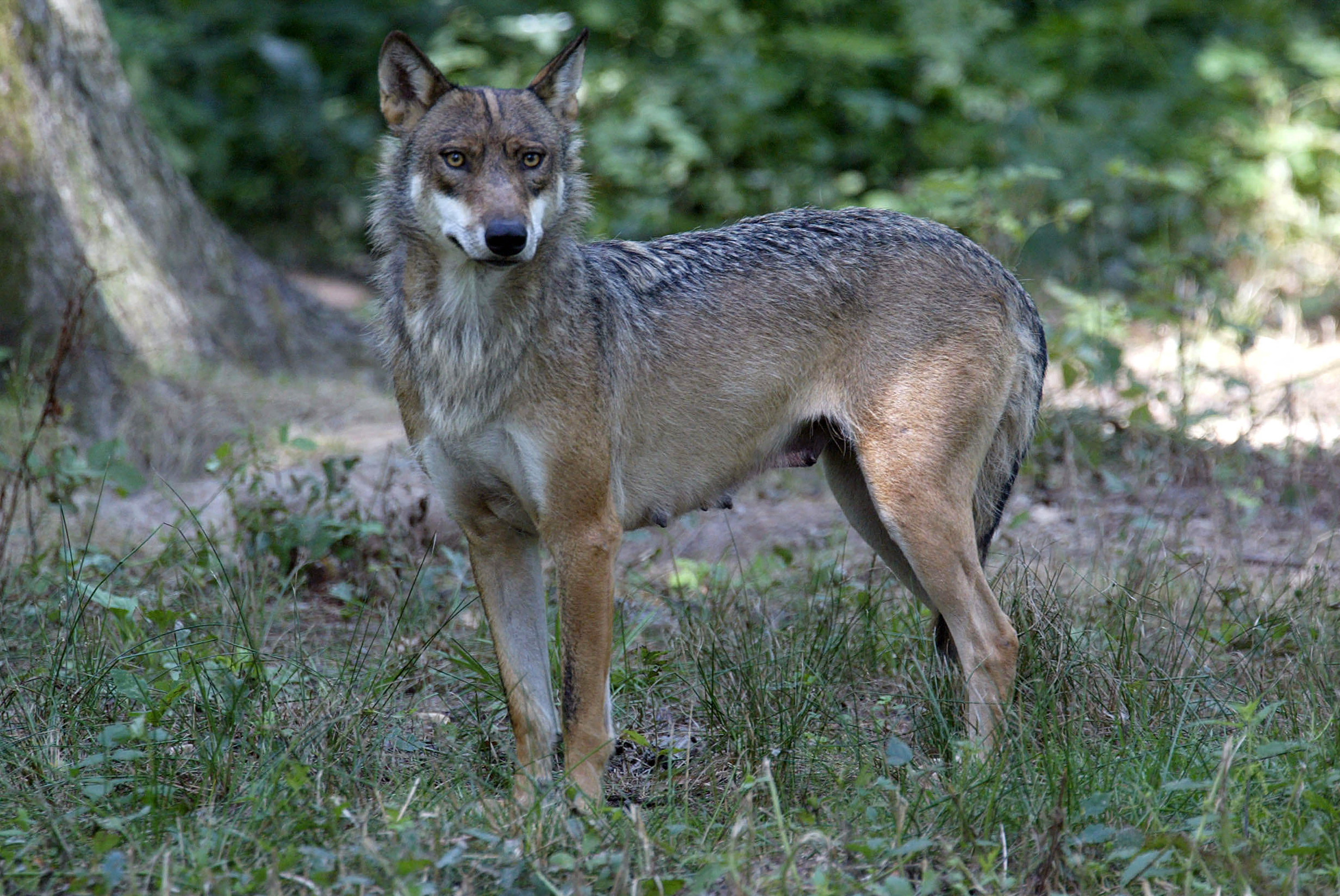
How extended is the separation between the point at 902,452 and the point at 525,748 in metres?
1.59

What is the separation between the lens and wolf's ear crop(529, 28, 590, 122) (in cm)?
405

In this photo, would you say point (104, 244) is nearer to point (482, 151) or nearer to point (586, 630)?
point (482, 151)

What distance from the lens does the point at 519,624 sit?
4.14 meters

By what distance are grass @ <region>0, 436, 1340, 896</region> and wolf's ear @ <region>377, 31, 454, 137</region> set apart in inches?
61.9

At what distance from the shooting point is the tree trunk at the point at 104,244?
6504 mm

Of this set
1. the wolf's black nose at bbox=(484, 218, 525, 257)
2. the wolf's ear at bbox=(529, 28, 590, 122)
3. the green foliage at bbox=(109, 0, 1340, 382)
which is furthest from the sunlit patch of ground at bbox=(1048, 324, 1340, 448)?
the wolf's black nose at bbox=(484, 218, 525, 257)

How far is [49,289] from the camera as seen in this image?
6531mm

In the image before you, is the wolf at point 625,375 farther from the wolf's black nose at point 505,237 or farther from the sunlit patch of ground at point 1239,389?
the sunlit patch of ground at point 1239,389

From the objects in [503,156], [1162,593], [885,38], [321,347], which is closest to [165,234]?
[321,347]

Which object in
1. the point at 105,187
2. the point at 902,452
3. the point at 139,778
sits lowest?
the point at 139,778

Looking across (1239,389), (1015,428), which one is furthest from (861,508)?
(1239,389)

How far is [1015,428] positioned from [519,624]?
195cm

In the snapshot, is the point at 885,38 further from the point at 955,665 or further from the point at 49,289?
the point at 955,665

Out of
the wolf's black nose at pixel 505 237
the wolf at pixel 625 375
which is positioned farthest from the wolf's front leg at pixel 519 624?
the wolf's black nose at pixel 505 237
